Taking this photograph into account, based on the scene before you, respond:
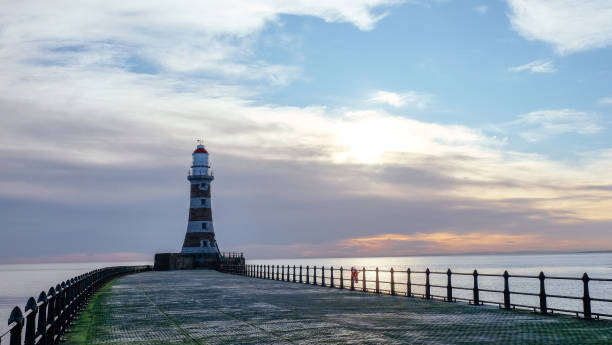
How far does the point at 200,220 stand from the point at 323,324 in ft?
226

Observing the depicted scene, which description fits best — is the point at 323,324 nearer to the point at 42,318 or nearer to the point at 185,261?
the point at 42,318

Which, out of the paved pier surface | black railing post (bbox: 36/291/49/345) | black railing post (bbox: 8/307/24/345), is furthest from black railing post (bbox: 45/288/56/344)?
black railing post (bbox: 8/307/24/345)

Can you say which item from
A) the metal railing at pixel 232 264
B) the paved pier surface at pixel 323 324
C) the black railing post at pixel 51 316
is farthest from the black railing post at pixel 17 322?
the metal railing at pixel 232 264

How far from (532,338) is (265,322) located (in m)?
7.40

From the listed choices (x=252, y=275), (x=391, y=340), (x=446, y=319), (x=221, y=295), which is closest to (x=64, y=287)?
(x=391, y=340)

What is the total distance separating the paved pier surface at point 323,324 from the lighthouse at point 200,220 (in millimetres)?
59239

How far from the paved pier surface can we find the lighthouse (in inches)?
2332

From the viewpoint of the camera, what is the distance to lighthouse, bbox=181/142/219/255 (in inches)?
3322

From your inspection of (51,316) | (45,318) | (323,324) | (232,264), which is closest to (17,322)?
(45,318)

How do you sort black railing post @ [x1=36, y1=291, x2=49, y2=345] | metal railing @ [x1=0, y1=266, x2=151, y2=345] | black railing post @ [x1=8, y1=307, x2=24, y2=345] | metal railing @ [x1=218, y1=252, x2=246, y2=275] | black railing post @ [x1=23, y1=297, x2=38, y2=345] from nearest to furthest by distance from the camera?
black railing post @ [x1=8, y1=307, x2=24, y2=345]
metal railing @ [x1=0, y1=266, x2=151, y2=345]
black railing post @ [x1=23, y1=297, x2=38, y2=345]
black railing post @ [x1=36, y1=291, x2=49, y2=345]
metal railing @ [x1=218, y1=252, x2=246, y2=275]

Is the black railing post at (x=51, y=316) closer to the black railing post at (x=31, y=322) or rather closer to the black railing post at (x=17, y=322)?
the black railing post at (x=31, y=322)

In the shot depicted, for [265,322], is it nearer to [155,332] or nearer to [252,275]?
[155,332]

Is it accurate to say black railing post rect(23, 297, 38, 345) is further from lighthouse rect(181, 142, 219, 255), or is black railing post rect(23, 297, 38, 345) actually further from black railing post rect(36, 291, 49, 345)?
lighthouse rect(181, 142, 219, 255)

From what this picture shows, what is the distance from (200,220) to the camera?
277 feet
